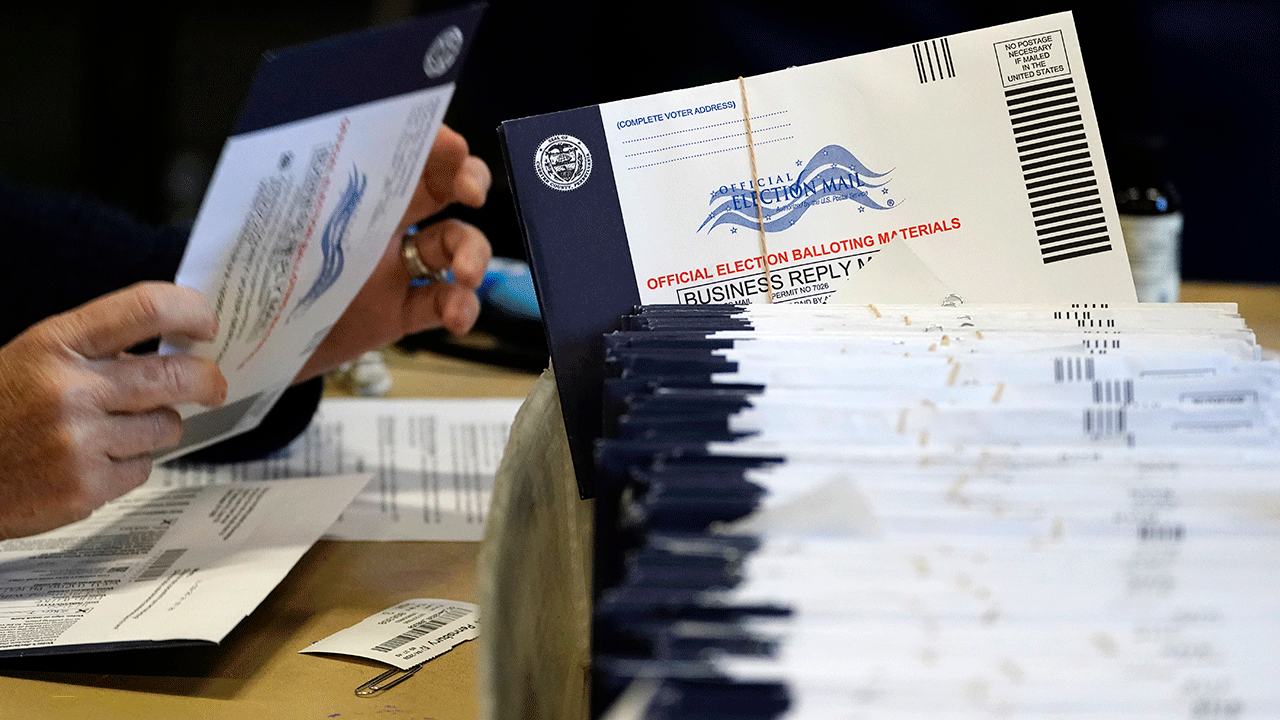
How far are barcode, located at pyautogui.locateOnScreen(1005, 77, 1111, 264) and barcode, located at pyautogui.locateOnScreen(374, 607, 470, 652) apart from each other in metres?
0.40

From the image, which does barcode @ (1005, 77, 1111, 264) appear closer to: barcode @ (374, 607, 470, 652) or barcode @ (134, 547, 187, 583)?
barcode @ (374, 607, 470, 652)

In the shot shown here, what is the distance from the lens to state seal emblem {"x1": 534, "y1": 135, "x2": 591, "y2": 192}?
51cm

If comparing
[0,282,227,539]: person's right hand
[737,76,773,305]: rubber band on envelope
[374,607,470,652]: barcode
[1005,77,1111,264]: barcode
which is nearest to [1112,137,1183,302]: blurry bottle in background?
[1005,77,1111,264]: barcode

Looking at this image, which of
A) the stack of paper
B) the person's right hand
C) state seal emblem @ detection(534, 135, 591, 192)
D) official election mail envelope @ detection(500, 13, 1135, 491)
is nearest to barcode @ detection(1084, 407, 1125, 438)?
the stack of paper

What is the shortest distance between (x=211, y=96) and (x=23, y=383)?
2549 millimetres

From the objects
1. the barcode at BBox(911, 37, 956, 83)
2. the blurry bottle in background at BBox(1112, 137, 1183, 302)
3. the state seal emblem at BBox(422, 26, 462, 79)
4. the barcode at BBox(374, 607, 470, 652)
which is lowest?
the barcode at BBox(374, 607, 470, 652)

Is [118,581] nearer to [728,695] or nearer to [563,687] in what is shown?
[563,687]

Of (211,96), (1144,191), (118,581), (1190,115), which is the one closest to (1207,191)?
(1190,115)

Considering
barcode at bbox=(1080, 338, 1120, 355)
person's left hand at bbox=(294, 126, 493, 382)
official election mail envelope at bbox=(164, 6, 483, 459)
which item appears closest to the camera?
barcode at bbox=(1080, 338, 1120, 355)

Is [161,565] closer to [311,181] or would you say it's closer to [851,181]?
[311,181]

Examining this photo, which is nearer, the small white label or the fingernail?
the small white label

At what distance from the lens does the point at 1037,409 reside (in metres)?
0.39

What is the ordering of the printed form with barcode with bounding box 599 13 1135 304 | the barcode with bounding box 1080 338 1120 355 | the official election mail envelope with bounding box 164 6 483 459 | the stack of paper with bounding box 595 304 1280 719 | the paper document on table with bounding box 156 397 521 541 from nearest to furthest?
1. the stack of paper with bounding box 595 304 1280 719
2. the barcode with bounding box 1080 338 1120 355
3. the printed form with barcode with bounding box 599 13 1135 304
4. the official election mail envelope with bounding box 164 6 483 459
5. the paper document on table with bounding box 156 397 521 541

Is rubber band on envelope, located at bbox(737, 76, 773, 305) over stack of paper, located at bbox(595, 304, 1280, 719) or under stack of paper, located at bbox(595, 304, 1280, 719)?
over
